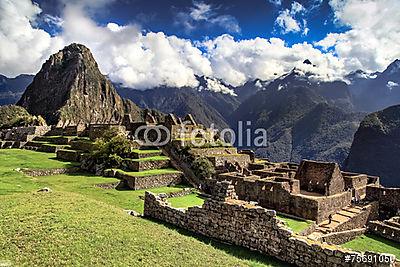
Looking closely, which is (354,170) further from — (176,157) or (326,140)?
(176,157)

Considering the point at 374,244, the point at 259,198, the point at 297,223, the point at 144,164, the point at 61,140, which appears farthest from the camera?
the point at 61,140

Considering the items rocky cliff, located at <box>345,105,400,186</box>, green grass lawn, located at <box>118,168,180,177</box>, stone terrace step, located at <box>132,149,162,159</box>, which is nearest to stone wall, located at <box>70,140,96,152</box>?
stone terrace step, located at <box>132,149,162,159</box>

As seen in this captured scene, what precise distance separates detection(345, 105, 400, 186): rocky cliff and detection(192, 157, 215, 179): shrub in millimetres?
87700

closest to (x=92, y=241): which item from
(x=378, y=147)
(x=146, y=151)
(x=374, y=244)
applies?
(x=374, y=244)

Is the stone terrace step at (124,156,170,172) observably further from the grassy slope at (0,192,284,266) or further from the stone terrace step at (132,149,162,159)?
the grassy slope at (0,192,284,266)

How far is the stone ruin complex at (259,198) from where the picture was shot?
29.5 ft

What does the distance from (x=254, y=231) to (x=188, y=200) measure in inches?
517

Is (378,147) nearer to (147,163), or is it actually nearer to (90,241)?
(147,163)

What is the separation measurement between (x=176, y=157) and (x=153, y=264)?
23337mm

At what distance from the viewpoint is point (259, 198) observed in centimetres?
2212

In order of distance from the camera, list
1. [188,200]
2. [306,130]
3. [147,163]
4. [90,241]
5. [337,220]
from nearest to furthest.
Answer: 1. [90,241]
2. [337,220]
3. [188,200]
4. [147,163]
5. [306,130]

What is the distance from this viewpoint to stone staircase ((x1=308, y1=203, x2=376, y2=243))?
17.5 meters

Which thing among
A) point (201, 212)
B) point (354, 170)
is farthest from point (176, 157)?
point (354, 170)

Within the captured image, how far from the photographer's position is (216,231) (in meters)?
9.98
